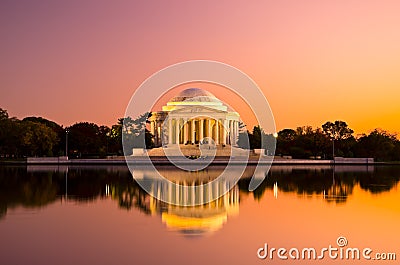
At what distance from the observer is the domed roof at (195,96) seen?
4148 inches

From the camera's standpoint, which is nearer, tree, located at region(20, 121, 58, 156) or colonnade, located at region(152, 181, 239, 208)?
colonnade, located at region(152, 181, 239, 208)

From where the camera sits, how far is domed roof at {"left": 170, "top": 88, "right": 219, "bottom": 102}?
346ft

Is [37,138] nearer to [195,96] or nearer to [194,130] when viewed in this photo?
[194,130]

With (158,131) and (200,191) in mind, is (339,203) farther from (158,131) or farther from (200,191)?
(158,131)

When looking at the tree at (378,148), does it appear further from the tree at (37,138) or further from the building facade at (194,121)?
the tree at (37,138)

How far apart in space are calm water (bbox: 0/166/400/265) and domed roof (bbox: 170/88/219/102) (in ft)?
255

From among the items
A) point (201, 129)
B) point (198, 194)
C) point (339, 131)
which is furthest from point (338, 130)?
point (198, 194)

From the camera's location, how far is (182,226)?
691 inches

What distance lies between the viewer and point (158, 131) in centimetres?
10519

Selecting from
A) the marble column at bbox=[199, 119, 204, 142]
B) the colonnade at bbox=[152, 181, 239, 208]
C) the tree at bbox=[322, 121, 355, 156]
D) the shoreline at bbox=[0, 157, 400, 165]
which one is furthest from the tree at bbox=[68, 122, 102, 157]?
the colonnade at bbox=[152, 181, 239, 208]

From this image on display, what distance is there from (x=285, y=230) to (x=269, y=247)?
279 cm

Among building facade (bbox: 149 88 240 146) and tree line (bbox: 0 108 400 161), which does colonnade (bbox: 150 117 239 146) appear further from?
tree line (bbox: 0 108 400 161)

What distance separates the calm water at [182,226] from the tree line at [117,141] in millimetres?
52776

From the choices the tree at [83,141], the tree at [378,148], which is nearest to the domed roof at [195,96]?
the tree at [83,141]
